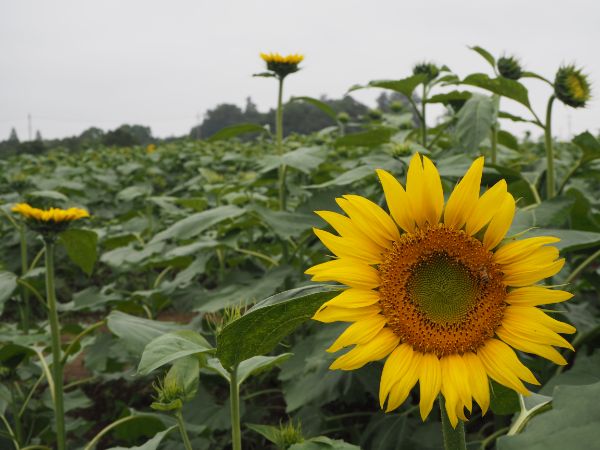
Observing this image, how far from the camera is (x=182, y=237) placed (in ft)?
6.15

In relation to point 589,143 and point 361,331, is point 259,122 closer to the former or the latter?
point 589,143

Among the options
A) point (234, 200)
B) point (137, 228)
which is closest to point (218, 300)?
point (234, 200)

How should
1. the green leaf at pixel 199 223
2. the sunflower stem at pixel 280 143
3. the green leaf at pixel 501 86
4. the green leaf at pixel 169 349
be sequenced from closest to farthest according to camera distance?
the green leaf at pixel 169 349, the green leaf at pixel 501 86, the green leaf at pixel 199 223, the sunflower stem at pixel 280 143

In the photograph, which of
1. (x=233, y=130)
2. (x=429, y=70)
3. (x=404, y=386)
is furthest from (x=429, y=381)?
(x=429, y=70)

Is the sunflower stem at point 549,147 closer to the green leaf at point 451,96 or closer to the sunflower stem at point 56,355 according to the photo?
the green leaf at point 451,96

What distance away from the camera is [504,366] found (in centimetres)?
72

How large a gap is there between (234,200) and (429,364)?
74.5 inches

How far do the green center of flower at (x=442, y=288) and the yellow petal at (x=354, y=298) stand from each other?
2.2 inches

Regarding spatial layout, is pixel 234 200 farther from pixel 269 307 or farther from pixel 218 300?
Answer: pixel 269 307

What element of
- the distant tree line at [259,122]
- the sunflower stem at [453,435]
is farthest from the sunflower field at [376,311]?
the distant tree line at [259,122]

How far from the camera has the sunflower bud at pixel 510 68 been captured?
202cm

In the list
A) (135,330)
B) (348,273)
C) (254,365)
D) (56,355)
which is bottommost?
(56,355)

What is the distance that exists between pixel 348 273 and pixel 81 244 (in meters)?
1.49

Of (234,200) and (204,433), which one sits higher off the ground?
(234,200)
